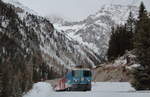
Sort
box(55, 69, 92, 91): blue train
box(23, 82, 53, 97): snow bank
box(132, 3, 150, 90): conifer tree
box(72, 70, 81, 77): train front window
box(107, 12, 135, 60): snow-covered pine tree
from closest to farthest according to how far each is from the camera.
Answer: box(23, 82, 53, 97): snow bank
box(132, 3, 150, 90): conifer tree
box(55, 69, 92, 91): blue train
box(72, 70, 81, 77): train front window
box(107, 12, 135, 60): snow-covered pine tree

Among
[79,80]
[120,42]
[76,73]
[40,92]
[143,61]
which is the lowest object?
[40,92]

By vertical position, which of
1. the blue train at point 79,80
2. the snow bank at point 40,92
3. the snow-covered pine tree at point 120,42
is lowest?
the snow bank at point 40,92

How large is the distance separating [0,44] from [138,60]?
480 feet

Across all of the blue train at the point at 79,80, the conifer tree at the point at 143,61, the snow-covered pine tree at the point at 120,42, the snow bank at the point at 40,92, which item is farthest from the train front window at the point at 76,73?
the snow-covered pine tree at the point at 120,42

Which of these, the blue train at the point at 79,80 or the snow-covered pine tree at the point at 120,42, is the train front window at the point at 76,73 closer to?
the blue train at the point at 79,80

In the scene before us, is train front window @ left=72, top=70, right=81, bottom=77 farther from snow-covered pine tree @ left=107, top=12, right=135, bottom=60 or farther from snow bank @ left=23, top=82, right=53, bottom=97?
snow-covered pine tree @ left=107, top=12, right=135, bottom=60

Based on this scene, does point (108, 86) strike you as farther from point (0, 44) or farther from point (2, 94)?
point (0, 44)

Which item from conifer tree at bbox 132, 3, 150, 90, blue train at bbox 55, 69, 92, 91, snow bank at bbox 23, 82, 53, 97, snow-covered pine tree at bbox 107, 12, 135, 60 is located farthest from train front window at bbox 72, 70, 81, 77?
snow-covered pine tree at bbox 107, 12, 135, 60

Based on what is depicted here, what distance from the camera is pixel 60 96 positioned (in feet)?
65.9

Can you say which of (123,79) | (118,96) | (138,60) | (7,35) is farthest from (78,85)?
(7,35)

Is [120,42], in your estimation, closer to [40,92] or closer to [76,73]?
[76,73]

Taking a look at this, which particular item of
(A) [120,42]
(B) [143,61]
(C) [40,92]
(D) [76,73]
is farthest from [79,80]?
(A) [120,42]

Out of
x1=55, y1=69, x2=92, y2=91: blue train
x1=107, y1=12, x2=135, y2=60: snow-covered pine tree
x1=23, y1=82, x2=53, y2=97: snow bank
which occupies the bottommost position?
x1=23, y1=82, x2=53, y2=97: snow bank

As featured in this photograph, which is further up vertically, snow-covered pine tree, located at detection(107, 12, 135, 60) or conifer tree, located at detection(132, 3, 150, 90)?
snow-covered pine tree, located at detection(107, 12, 135, 60)
